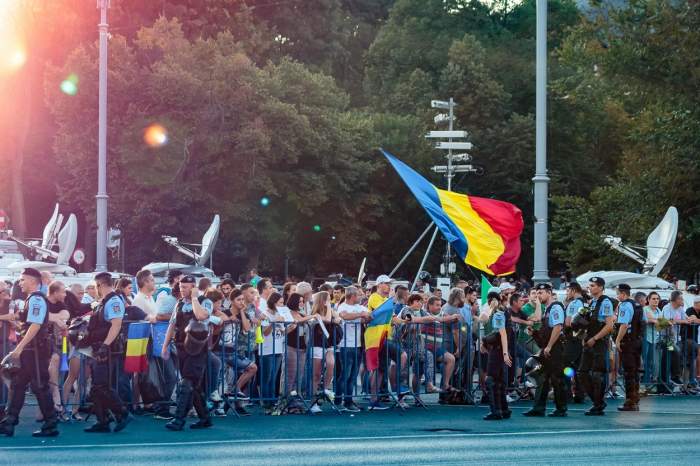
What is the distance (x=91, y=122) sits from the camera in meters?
41.3

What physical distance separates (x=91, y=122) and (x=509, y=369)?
25710mm

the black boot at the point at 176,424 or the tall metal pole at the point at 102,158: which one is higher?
the tall metal pole at the point at 102,158

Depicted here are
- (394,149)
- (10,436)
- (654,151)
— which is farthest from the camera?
(394,149)

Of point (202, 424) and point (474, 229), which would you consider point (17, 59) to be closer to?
point (474, 229)

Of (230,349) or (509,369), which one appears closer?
(230,349)

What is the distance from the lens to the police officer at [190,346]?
13711mm

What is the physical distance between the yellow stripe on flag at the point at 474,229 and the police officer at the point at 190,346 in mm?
6609

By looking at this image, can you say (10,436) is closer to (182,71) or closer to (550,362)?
(550,362)

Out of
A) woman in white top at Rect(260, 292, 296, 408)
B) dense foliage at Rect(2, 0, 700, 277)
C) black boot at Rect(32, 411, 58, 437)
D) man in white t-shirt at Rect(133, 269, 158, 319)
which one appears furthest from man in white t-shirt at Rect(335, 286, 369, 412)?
dense foliage at Rect(2, 0, 700, 277)

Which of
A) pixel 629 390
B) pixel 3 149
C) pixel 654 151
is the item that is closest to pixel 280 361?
pixel 629 390

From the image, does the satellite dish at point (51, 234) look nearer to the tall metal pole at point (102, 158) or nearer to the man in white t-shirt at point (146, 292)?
the tall metal pole at point (102, 158)

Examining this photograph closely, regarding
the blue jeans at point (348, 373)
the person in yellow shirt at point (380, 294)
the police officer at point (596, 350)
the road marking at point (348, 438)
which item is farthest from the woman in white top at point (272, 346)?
the police officer at point (596, 350)

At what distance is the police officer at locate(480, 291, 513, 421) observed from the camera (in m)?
15.1

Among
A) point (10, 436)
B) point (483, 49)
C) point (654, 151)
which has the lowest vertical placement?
point (10, 436)
